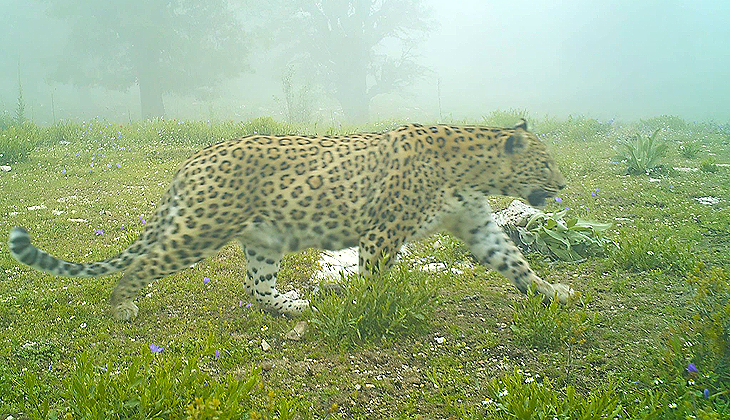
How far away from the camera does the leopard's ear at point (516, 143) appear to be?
5.18 m

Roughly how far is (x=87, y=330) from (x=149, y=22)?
23389 millimetres

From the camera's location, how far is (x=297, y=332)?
4621 mm

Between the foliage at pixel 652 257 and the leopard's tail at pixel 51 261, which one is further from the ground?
the leopard's tail at pixel 51 261

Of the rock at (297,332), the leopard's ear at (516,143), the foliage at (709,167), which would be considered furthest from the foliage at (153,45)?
the rock at (297,332)

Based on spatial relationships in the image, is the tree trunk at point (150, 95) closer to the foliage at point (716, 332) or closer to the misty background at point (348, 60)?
the misty background at point (348, 60)

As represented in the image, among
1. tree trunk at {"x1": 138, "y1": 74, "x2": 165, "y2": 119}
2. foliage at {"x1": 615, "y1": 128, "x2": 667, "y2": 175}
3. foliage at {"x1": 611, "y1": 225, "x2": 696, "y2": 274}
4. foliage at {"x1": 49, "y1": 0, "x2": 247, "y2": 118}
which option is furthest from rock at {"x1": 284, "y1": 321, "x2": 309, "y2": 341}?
tree trunk at {"x1": 138, "y1": 74, "x2": 165, "y2": 119}

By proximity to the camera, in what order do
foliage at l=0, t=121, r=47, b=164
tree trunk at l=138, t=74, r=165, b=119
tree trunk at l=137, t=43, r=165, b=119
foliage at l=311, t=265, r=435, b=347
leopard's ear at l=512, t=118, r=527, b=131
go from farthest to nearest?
tree trunk at l=138, t=74, r=165, b=119
tree trunk at l=137, t=43, r=165, b=119
foliage at l=0, t=121, r=47, b=164
leopard's ear at l=512, t=118, r=527, b=131
foliage at l=311, t=265, r=435, b=347

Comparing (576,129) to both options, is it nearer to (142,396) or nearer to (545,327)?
(545,327)

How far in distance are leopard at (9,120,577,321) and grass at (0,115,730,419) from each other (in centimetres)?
36

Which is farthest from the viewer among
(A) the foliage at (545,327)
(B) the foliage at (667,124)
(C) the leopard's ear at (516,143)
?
(B) the foliage at (667,124)

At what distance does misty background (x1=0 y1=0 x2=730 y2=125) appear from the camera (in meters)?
26.1

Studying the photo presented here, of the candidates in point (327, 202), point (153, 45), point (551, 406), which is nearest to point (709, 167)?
point (327, 202)

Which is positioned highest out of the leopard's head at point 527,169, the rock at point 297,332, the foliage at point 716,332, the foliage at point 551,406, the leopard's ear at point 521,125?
the leopard's ear at point 521,125

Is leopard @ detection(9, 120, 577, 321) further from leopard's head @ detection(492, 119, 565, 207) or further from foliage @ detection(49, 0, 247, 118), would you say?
Result: foliage @ detection(49, 0, 247, 118)
